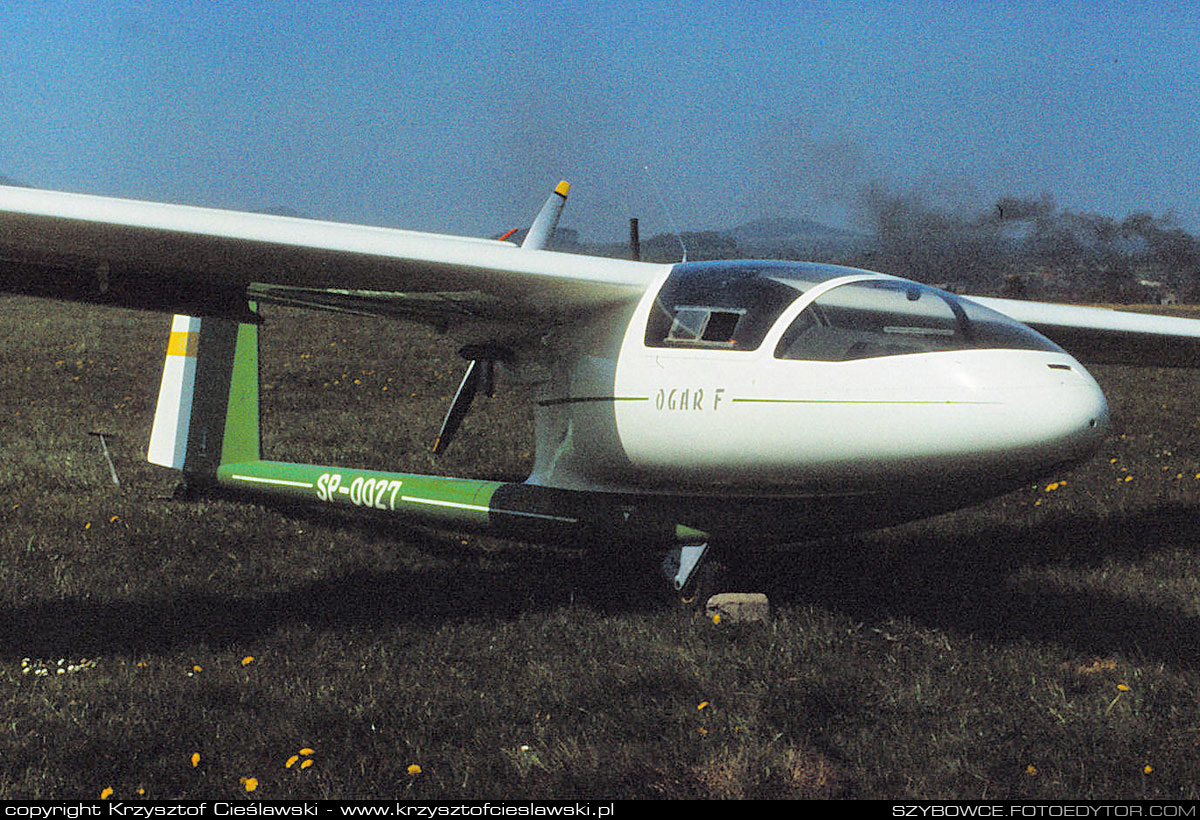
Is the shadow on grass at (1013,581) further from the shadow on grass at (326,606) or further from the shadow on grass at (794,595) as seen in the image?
the shadow on grass at (326,606)

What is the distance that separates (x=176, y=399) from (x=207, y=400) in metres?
0.37

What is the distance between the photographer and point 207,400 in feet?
28.5

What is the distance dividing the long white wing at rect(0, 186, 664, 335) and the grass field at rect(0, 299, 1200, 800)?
190cm

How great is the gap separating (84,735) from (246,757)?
844 millimetres

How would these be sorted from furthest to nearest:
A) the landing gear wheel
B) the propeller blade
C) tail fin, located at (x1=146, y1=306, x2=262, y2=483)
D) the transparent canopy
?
tail fin, located at (x1=146, y1=306, x2=262, y2=483)
the propeller blade
the landing gear wheel
the transparent canopy

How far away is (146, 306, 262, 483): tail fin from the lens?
8.42 m

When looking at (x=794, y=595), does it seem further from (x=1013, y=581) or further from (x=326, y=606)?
(x=326, y=606)

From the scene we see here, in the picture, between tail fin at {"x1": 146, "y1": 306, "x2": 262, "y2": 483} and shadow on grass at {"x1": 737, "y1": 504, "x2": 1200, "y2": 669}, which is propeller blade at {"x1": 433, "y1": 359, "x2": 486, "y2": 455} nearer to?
tail fin at {"x1": 146, "y1": 306, "x2": 262, "y2": 483}

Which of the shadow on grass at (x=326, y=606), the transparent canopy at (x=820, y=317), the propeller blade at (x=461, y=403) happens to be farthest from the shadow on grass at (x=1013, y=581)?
the propeller blade at (x=461, y=403)

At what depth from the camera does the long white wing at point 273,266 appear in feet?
16.0

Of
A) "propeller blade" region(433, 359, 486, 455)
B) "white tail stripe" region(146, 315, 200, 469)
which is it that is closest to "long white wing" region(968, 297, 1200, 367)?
"propeller blade" region(433, 359, 486, 455)

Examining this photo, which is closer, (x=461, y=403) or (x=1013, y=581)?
(x=1013, y=581)

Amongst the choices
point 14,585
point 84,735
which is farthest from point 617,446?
point 14,585

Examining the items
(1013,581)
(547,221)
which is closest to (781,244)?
(547,221)
